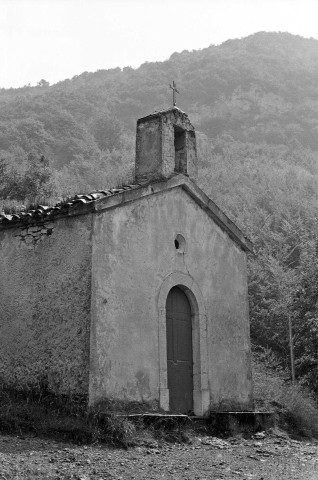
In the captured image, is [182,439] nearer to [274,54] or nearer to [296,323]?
[296,323]

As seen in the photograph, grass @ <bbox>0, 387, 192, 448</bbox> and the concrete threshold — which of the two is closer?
grass @ <bbox>0, 387, 192, 448</bbox>

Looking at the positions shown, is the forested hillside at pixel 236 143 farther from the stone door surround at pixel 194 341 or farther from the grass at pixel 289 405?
the stone door surround at pixel 194 341

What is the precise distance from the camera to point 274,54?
8262 cm

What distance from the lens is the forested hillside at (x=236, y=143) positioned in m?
24.1

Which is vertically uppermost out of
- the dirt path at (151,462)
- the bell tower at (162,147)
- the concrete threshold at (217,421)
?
the bell tower at (162,147)

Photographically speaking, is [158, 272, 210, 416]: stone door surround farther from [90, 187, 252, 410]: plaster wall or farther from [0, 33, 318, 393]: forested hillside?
[0, 33, 318, 393]: forested hillside

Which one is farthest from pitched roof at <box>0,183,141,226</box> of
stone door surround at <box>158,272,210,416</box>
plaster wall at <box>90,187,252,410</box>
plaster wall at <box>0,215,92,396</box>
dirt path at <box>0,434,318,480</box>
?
dirt path at <box>0,434,318,480</box>

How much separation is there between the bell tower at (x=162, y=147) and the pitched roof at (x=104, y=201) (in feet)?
0.99

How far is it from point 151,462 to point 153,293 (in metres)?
3.32

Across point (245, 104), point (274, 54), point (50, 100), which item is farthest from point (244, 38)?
point (50, 100)

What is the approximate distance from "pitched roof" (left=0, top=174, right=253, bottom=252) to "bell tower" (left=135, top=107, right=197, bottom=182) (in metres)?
0.30

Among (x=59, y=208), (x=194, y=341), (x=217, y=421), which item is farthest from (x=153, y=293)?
(x=217, y=421)

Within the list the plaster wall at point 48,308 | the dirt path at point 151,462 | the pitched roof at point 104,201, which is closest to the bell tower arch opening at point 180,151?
the pitched roof at point 104,201

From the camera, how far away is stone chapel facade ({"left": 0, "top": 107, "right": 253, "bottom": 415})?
32.5ft
